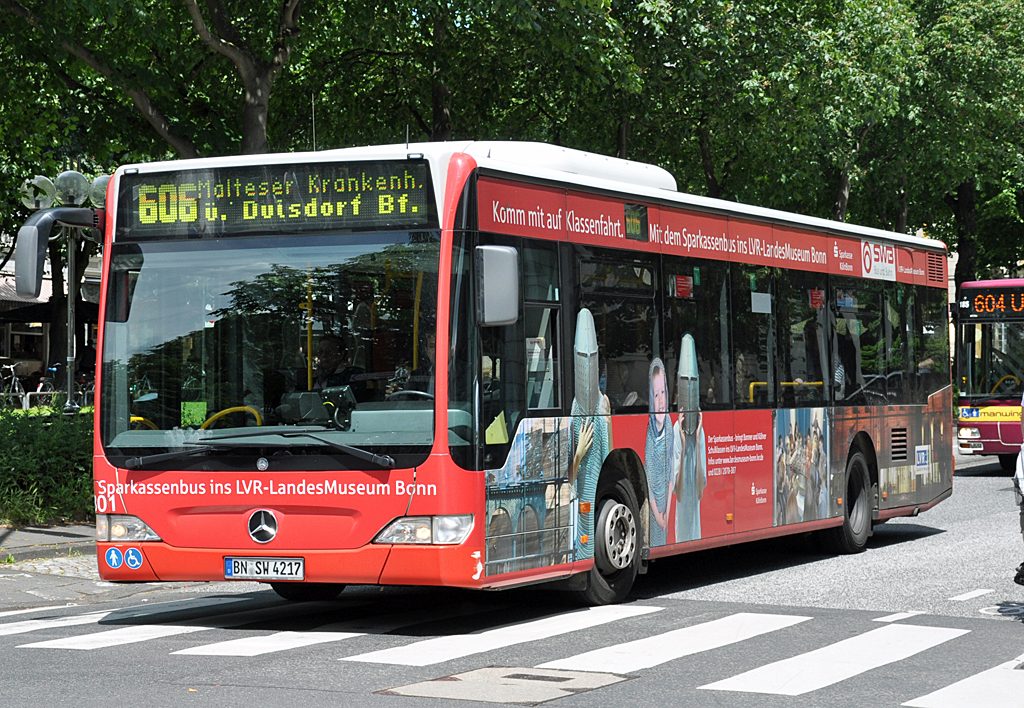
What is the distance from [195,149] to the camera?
18.6 meters

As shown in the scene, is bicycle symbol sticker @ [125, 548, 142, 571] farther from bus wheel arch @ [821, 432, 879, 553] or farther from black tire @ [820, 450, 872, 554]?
black tire @ [820, 450, 872, 554]

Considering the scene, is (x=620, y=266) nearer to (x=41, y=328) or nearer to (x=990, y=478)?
(x=990, y=478)

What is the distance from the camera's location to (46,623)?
395 inches

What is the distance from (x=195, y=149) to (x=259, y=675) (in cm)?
1207

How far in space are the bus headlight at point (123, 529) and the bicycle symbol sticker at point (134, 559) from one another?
0.25ft

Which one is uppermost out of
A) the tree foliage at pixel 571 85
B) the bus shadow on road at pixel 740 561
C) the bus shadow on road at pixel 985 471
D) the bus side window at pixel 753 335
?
the tree foliage at pixel 571 85

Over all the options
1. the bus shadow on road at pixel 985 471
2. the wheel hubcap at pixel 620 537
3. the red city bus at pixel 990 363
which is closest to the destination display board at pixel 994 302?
the red city bus at pixel 990 363

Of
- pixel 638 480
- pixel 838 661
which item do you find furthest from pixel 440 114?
pixel 838 661

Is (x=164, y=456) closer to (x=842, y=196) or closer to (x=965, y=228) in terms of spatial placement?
(x=842, y=196)

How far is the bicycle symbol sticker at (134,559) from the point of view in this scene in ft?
30.8

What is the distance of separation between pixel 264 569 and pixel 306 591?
7.20 ft

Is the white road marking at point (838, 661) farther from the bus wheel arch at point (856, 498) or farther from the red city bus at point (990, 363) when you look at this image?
the red city bus at point (990, 363)

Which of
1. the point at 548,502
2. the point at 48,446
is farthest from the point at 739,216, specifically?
the point at 48,446

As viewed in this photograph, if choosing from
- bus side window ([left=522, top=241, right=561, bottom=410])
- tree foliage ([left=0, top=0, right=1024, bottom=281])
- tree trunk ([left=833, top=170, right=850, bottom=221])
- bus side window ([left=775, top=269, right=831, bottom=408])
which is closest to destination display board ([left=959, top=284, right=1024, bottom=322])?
tree foliage ([left=0, top=0, right=1024, bottom=281])
